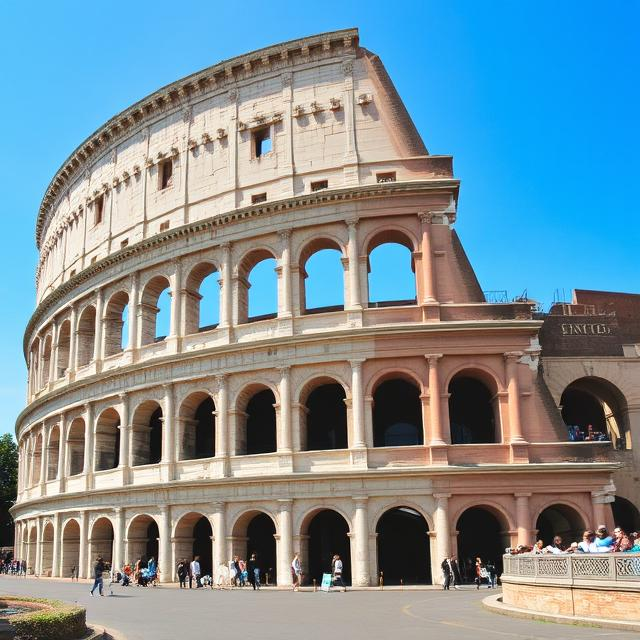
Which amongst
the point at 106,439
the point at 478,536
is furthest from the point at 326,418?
the point at 106,439

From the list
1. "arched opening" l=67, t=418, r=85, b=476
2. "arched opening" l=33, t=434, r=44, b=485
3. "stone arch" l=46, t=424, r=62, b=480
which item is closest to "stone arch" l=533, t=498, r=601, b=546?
"arched opening" l=67, t=418, r=85, b=476

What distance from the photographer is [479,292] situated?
33.0 m

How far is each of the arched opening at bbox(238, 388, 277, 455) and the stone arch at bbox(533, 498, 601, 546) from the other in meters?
12.4

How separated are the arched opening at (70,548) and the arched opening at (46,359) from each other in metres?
11.7

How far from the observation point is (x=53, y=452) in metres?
44.4

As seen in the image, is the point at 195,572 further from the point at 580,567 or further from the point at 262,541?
the point at 580,567

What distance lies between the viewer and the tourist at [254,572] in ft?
98.3

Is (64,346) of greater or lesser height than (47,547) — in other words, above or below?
above

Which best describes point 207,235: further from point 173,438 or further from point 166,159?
point 173,438

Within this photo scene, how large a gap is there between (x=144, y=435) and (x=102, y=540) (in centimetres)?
601

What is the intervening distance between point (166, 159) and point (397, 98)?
12.8 m

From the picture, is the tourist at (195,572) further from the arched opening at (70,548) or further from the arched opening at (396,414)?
the arched opening at (70,548)

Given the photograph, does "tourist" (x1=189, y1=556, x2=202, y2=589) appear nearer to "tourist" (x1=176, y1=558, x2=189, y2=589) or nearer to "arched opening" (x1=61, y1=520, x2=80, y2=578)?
"tourist" (x1=176, y1=558, x2=189, y2=589)

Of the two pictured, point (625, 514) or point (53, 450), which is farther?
point (53, 450)
